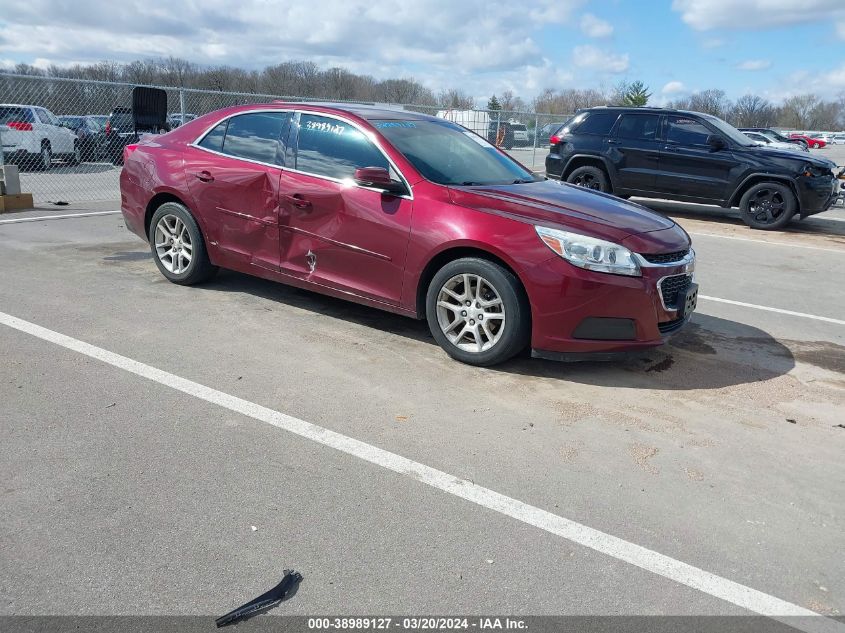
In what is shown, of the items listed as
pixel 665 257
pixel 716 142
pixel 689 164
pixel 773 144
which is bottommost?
pixel 665 257

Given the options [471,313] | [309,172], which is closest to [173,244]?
[309,172]

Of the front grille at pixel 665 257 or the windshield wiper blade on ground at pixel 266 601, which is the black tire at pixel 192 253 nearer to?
the front grille at pixel 665 257

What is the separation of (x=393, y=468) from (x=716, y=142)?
10.9 metres

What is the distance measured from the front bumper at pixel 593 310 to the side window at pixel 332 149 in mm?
1566

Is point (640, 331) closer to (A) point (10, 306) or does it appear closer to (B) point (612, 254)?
(B) point (612, 254)

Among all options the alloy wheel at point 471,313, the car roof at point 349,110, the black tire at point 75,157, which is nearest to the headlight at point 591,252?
the alloy wheel at point 471,313

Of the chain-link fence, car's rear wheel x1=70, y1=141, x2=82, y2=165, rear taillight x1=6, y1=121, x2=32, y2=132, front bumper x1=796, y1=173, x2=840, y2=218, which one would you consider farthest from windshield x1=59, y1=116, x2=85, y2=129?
front bumper x1=796, y1=173, x2=840, y2=218

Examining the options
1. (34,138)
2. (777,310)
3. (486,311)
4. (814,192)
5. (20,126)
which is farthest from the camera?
(34,138)

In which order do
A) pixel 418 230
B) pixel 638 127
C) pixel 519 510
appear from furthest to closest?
pixel 638 127 → pixel 418 230 → pixel 519 510

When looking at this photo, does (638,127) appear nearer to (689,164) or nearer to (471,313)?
(689,164)

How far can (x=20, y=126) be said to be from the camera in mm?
17766

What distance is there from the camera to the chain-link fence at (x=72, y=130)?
15.1 meters

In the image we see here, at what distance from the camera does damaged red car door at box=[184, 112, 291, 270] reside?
222 inches

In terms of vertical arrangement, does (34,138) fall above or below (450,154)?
above
